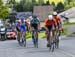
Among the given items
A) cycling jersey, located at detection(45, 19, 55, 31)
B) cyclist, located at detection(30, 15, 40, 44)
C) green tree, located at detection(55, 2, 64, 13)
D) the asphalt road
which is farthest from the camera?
green tree, located at detection(55, 2, 64, 13)

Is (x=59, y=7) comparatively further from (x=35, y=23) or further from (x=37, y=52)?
(x=37, y=52)

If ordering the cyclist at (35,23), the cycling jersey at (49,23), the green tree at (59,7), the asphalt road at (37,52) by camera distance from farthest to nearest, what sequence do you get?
the green tree at (59,7) < the cyclist at (35,23) < the cycling jersey at (49,23) < the asphalt road at (37,52)

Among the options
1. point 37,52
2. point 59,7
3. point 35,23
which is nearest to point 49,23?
point 37,52

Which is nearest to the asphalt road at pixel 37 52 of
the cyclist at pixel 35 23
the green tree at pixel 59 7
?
the cyclist at pixel 35 23

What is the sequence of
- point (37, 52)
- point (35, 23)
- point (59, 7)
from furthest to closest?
point (59, 7) < point (35, 23) < point (37, 52)

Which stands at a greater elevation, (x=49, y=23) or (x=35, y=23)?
(x=49, y=23)

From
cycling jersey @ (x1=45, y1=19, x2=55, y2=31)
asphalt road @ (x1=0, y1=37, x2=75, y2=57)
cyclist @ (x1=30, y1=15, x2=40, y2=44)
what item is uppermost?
cycling jersey @ (x1=45, y1=19, x2=55, y2=31)

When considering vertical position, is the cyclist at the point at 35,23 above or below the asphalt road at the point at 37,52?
above

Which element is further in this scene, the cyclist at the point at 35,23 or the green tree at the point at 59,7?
the green tree at the point at 59,7

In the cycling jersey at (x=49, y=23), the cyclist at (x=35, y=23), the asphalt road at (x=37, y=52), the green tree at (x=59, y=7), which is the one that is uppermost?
the cycling jersey at (x=49, y=23)

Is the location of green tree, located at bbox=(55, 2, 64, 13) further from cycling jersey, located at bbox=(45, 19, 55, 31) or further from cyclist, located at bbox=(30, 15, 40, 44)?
cycling jersey, located at bbox=(45, 19, 55, 31)

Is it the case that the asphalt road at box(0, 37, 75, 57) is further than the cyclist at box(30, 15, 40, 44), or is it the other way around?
the cyclist at box(30, 15, 40, 44)

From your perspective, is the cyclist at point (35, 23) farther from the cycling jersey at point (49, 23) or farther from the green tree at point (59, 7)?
the green tree at point (59, 7)

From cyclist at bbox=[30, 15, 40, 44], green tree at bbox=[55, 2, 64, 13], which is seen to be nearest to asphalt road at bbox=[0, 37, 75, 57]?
cyclist at bbox=[30, 15, 40, 44]
